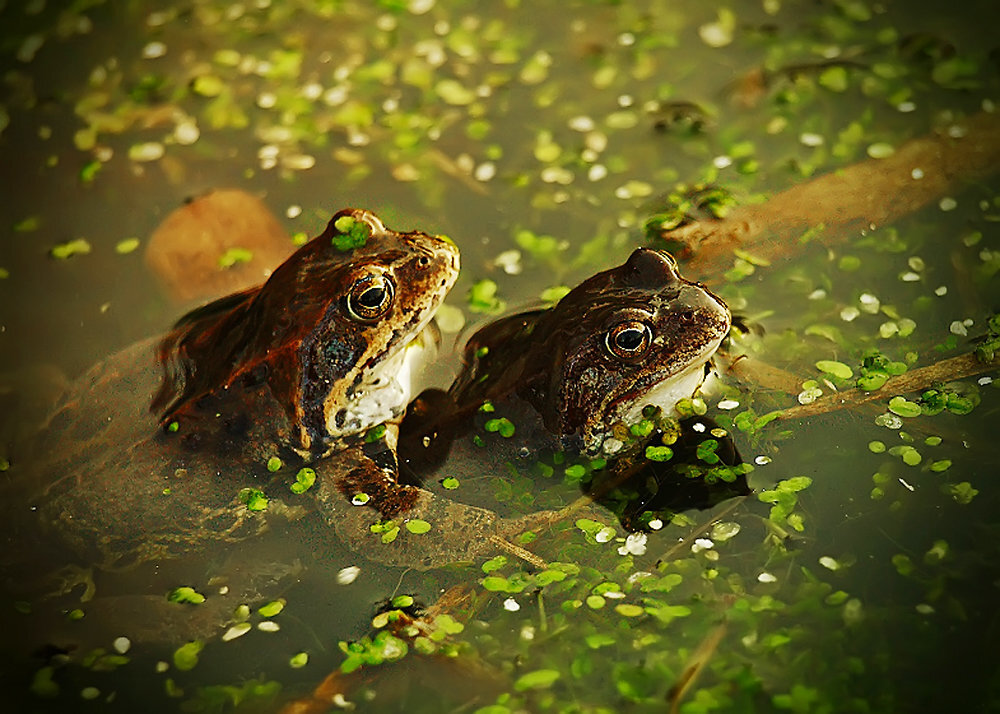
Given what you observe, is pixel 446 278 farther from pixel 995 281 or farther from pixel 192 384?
pixel 995 281

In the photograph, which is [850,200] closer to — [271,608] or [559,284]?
[559,284]

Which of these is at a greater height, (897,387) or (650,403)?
(650,403)

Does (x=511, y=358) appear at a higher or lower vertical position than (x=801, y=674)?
higher

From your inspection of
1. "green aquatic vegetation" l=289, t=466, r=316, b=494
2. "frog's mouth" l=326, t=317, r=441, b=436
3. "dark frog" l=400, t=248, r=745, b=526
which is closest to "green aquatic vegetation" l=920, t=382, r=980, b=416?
"dark frog" l=400, t=248, r=745, b=526

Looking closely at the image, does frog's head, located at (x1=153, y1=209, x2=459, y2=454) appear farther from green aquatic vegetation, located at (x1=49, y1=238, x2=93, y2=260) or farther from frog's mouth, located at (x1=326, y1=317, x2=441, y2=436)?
green aquatic vegetation, located at (x1=49, y1=238, x2=93, y2=260)

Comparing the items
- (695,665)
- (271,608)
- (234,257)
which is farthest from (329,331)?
(695,665)

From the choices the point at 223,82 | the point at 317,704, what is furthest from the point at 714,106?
the point at 317,704

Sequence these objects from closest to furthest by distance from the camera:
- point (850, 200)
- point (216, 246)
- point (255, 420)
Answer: point (255, 420) → point (850, 200) → point (216, 246)
